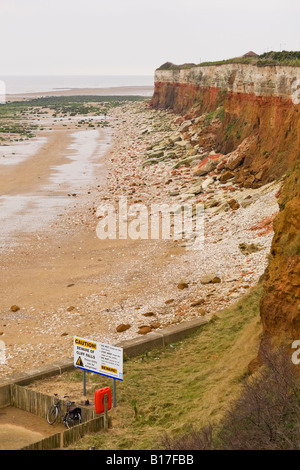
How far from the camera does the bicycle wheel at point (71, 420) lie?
11883mm

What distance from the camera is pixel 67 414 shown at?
1193 cm

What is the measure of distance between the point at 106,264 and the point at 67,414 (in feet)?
38.9

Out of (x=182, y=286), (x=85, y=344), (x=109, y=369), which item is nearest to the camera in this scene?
(x=109, y=369)

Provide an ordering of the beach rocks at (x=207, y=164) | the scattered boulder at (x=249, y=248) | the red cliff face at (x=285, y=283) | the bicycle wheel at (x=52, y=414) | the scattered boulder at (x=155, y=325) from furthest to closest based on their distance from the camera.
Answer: the beach rocks at (x=207, y=164) < the scattered boulder at (x=249, y=248) < the scattered boulder at (x=155, y=325) < the bicycle wheel at (x=52, y=414) < the red cliff face at (x=285, y=283)

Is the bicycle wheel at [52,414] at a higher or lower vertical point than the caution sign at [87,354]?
lower

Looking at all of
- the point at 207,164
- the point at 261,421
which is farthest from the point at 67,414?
the point at 207,164

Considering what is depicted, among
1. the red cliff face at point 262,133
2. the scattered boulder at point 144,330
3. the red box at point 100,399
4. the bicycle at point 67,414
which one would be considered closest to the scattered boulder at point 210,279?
the scattered boulder at point 144,330

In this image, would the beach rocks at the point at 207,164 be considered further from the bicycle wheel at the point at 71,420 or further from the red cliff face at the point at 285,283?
the bicycle wheel at the point at 71,420

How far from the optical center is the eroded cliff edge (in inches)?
456

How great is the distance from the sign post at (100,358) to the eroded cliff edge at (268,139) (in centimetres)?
287

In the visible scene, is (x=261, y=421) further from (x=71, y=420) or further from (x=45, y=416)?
(x=45, y=416)

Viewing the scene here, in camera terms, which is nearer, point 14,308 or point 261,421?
point 261,421

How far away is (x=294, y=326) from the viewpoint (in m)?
11.2

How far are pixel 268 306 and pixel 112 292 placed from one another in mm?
9314
